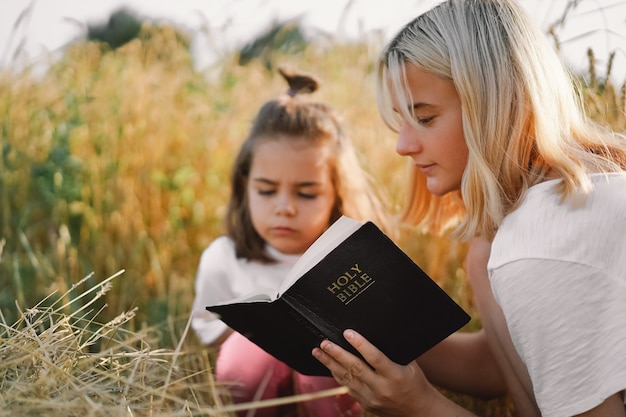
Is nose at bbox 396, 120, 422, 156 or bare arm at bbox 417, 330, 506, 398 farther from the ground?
nose at bbox 396, 120, 422, 156

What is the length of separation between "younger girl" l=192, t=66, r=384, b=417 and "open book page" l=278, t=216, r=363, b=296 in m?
0.80

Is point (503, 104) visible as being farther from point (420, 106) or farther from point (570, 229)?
point (570, 229)

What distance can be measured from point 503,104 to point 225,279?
1.21m

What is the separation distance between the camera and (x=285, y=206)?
2.36 m

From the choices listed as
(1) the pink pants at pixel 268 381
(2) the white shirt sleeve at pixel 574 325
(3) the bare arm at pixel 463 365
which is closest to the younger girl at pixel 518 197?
(2) the white shirt sleeve at pixel 574 325

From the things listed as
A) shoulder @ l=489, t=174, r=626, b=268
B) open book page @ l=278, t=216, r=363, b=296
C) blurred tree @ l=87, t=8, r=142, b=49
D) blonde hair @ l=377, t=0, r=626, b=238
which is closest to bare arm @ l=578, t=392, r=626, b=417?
shoulder @ l=489, t=174, r=626, b=268

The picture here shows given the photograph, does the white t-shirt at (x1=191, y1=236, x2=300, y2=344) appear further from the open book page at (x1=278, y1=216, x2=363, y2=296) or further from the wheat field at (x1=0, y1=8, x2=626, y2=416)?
the open book page at (x1=278, y1=216, x2=363, y2=296)

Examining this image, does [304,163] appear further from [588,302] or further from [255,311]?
[588,302]

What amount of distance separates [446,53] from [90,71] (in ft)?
8.90

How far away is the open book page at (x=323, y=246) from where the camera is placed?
1.48m

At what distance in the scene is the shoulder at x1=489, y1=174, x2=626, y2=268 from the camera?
58.0 inches

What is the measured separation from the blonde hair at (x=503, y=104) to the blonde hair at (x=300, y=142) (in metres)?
0.81

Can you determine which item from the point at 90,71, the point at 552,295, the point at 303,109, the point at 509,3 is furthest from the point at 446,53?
the point at 90,71

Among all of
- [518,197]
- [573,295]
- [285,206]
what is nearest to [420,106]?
[518,197]
